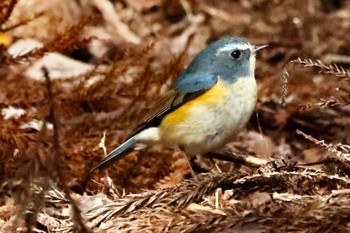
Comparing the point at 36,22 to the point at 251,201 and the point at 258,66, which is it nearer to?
the point at 258,66

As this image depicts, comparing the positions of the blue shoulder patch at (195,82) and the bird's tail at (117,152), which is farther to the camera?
the bird's tail at (117,152)

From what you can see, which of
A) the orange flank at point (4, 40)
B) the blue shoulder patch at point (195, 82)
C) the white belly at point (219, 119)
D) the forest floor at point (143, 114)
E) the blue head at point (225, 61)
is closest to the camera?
the forest floor at point (143, 114)

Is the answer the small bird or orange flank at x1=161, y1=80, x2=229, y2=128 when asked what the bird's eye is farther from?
orange flank at x1=161, y1=80, x2=229, y2=128

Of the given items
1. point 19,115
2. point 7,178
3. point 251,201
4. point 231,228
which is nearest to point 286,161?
point 251,201

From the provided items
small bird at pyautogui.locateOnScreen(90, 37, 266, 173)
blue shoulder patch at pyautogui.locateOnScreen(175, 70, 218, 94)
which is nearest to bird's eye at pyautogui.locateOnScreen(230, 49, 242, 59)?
small bird at pyautogui.locateOnScreen(90, 37, 266, 173)

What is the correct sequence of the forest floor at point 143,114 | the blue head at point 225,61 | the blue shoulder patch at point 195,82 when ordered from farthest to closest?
1. the blue head at point 225,61
2. the blue shoulder patch at point 195,82
3. the forest floor at point 143,114

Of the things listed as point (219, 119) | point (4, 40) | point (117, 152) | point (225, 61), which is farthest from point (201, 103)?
point (4, 40)

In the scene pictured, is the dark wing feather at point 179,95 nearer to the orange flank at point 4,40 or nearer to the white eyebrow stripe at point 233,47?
the white eyebrow stripe at point 233,47

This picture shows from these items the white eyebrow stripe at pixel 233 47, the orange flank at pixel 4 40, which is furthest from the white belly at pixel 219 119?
the orange flank at pixel 4 40
